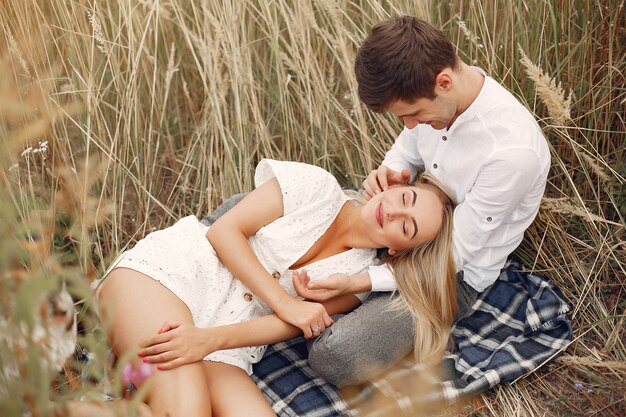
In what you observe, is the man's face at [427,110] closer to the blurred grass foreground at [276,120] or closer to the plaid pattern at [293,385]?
the blurred grass foreground at [276,120]

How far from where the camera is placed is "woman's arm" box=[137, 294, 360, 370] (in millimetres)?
1912

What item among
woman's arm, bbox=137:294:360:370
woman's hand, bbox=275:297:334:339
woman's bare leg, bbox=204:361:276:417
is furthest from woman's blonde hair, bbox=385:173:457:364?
woman's bare leg, bbox=204:361:276:417

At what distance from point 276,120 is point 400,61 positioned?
102cm

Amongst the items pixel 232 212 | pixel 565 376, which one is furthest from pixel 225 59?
pixel 565 376

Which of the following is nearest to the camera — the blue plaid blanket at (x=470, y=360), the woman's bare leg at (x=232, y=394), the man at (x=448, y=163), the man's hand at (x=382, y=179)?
the woman's bare leg at (x=232, y=394)

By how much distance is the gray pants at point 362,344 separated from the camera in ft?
7.09

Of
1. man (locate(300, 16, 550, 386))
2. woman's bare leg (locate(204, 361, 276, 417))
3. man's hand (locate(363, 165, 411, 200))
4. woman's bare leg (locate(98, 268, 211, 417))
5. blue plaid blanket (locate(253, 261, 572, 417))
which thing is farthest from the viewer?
man's hand (locate(363, 165, 411, 200))

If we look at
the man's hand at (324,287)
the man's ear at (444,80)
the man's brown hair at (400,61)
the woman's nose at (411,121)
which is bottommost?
the man's hand at (324,287)

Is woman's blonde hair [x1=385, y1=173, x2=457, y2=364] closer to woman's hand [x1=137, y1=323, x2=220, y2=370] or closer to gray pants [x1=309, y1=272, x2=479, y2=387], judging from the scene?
gray pants [x1=309, y1=272, x2=479, y2=387]

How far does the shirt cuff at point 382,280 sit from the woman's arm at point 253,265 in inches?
7.2

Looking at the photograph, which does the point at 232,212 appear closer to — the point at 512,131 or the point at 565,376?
the point at 512,131

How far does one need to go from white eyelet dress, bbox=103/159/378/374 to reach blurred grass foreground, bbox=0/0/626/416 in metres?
0.24

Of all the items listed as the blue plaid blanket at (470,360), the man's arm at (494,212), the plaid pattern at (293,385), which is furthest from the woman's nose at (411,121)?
the plaid pattern at (293,385)

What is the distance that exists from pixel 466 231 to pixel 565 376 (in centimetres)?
55
